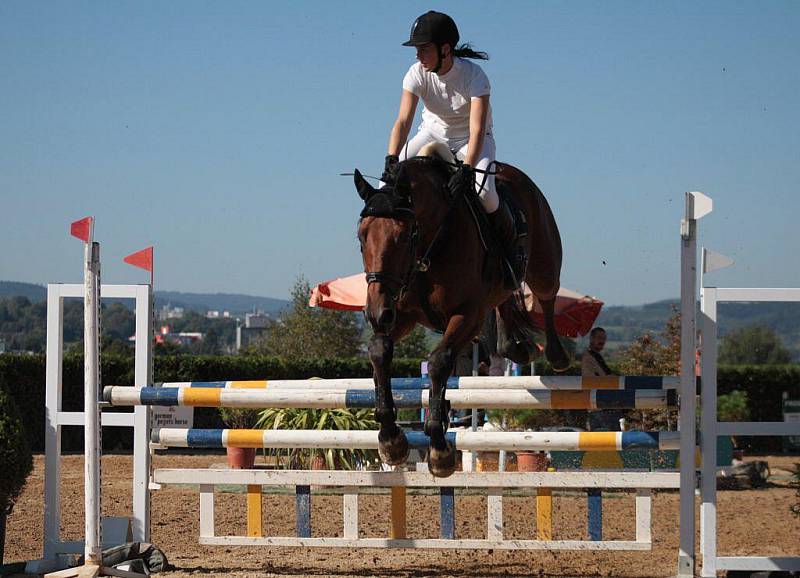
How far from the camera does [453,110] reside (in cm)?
516

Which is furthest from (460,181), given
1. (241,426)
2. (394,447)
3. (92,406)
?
(241,426)

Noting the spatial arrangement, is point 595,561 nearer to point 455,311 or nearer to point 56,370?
point 455,311

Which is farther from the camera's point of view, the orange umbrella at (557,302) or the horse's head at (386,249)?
the orange umbrella at (557,302)

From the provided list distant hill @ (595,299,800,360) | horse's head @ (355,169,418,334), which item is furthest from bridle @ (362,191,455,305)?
distant hill @ (595,299,800,360)

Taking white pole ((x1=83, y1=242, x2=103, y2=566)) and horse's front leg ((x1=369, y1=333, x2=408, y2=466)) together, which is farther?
white pole ((x1=83, y1=242, x2=103, y2=566))

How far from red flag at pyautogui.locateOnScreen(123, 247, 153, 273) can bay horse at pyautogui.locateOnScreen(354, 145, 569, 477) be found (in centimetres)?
155

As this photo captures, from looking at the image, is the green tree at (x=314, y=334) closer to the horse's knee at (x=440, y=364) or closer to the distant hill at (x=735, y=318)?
the horse's knee at (x=440, y=364)

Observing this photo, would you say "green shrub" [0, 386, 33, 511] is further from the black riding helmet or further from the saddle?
the black riding helmet

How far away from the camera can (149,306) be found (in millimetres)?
5355

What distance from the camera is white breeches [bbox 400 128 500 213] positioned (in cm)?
493

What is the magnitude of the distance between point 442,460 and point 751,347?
68.1 m

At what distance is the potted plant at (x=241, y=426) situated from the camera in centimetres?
950

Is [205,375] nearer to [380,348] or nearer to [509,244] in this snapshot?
[509,244]

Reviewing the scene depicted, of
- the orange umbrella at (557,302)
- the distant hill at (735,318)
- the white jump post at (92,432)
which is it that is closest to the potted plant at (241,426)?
the orange umbrella at (557,302)
